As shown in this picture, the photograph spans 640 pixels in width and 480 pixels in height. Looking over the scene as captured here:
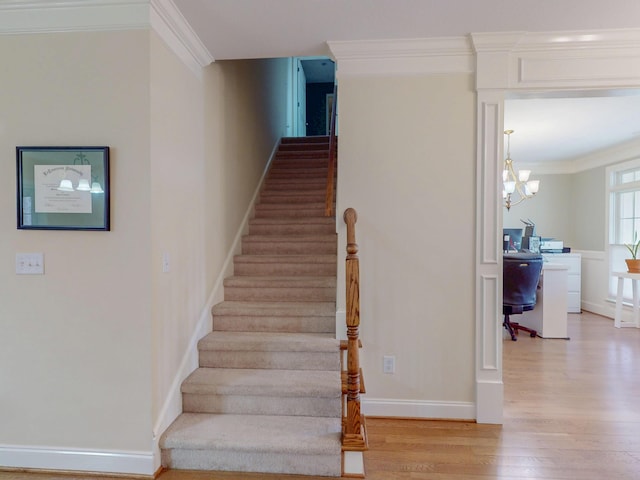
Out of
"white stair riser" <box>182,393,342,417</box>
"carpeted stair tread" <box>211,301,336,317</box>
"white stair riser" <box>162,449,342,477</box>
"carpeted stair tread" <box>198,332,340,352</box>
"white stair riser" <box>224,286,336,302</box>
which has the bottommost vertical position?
"white stair riser" <box>162,449,342,477</box>

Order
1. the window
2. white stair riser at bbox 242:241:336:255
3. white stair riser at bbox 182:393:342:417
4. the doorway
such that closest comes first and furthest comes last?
white stair riser at bbox 182:393:342:417 → white stair riser at bbox 242:241:336:255 → the window → the doorway

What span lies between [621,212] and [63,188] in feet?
22.3

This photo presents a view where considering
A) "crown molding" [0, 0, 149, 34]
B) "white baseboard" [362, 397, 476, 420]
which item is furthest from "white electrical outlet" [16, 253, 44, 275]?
"white baseboard" [362, 397, 476, 420]

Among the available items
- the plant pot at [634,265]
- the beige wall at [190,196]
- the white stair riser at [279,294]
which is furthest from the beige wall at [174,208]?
the plant pot at [634,265]

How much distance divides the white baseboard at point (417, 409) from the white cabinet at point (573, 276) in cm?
429

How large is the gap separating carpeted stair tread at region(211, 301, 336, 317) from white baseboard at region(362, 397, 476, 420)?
0.67 meters

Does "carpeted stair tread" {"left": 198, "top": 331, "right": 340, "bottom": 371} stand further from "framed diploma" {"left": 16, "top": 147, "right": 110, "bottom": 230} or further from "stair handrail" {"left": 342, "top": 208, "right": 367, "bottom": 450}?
"framed diploma" {"left": 16, "top": 147, "right": 110, "bottom": 230}

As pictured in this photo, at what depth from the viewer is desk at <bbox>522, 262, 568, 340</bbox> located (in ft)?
14.5

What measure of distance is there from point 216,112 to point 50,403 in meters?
2.18

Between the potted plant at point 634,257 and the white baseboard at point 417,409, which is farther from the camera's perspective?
the potted plant at point 634,257

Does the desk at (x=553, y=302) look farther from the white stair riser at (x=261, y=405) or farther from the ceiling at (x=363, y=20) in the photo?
the white stair riser at (x=261, y=405)

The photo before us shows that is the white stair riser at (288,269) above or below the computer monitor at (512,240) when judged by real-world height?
below

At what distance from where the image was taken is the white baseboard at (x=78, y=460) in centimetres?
192

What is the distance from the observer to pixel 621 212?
5434mm
